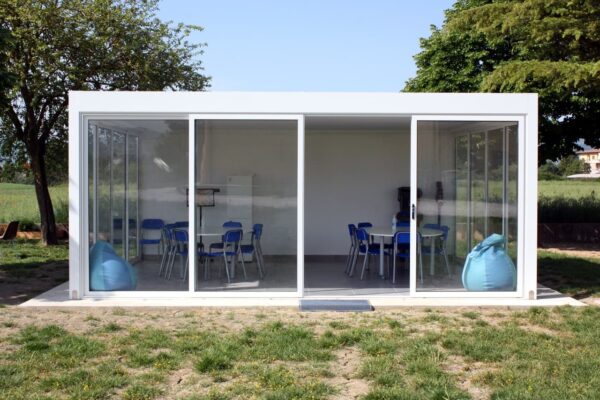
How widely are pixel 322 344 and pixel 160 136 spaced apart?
3.80 metres

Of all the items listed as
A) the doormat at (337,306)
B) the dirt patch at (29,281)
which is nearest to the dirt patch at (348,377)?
the doormat at (337,306)

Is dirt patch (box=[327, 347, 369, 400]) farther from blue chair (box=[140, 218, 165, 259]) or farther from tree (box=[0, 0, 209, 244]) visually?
tree (box=[0, 0, 209, 244])

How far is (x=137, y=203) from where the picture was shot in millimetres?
9047

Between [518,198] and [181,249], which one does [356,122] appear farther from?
[181,249]

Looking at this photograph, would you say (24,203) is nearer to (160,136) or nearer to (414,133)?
(160,136)

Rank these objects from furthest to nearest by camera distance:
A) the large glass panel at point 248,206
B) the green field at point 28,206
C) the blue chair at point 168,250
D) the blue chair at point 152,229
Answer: the green field at point 28,206
the blue chair at point 152,229
the blue chair at point 168,250
the large glass panel at point 248,206

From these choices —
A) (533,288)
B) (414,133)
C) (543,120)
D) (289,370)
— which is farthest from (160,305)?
(543,120)

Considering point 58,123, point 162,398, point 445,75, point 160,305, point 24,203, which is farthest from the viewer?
point 24,203

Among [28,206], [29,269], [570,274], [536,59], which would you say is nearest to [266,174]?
[29,269]

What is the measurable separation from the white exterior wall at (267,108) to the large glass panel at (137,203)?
19 cm

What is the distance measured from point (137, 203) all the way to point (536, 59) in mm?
7970

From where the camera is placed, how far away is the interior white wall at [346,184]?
12.5 meters

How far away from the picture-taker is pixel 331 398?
4.88 metres

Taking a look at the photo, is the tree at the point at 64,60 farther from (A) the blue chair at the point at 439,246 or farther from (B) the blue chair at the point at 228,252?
(A) the blue chair at the point at 439,246
